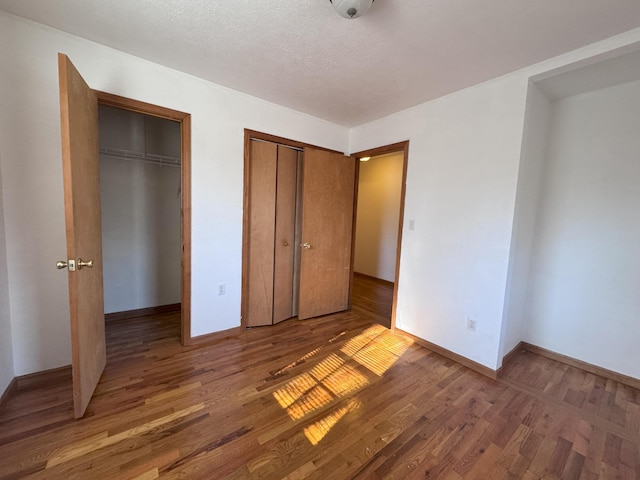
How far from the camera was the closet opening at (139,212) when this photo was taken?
9.34ft

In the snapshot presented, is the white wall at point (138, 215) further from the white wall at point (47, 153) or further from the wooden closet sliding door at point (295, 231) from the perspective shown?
the wooden closet sliding door at point (295, 231)

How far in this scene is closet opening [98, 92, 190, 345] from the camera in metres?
2.85

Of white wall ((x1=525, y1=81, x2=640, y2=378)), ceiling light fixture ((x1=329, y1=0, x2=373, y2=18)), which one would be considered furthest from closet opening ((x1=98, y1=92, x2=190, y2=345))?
white wall ((x1=525, y1=81, x2=640, y2=378))

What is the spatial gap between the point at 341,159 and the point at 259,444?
288 cm

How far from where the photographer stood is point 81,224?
5.13 ft

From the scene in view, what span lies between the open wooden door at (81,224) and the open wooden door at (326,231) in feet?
6.05

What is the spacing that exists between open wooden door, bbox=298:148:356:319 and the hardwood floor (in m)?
0.89

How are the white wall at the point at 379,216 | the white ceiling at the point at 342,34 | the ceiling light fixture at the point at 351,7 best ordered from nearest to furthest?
the ceiling light fixture at the point at 351,7 < the white ceiling at the point at 342,34 < the white wall at the point at 379,216

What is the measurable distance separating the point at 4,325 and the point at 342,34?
2869 millimetres

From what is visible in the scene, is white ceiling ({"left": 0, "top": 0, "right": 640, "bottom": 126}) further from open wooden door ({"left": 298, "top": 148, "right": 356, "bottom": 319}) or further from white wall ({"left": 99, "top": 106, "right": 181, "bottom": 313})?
white wall ({"left": 99, "top": 106, "right": 181, "bottom": 313})

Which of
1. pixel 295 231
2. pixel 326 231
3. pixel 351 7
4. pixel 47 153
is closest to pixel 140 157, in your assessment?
pixel 47 153

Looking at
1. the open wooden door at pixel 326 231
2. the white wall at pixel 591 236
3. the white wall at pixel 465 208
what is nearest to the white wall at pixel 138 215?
the open wooden door at pixel 326 231

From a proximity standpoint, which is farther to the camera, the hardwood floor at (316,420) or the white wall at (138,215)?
the white wall at (138,215)

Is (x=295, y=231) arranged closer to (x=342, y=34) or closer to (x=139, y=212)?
(x=139, y=212)
